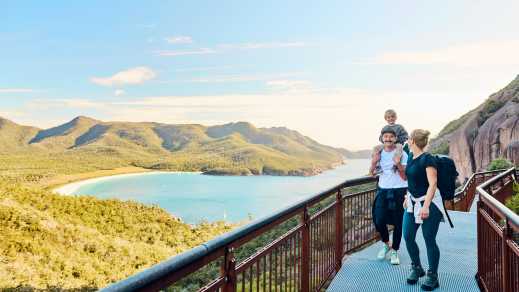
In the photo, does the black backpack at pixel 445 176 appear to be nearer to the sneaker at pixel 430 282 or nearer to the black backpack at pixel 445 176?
the black backpack at pixel 445 176

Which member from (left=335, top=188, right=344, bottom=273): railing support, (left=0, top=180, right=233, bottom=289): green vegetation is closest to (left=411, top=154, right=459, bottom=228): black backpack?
(left=335, top=188, right=344, bottom=273): railing support

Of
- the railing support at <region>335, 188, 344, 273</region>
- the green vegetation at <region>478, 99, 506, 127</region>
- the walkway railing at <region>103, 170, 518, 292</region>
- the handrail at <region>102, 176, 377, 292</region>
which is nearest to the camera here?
the handrail at <region>102, 176, 377, 292</region>

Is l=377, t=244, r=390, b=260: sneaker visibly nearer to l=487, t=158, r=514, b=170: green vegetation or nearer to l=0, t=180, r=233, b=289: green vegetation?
l=0, t=180, r=233, b=289: green vegetation

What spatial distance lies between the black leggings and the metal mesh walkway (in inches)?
16.2

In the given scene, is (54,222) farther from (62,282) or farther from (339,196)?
(339,196)

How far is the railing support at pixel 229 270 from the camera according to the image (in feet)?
7.98

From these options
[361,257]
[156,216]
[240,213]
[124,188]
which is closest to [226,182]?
[124,188]

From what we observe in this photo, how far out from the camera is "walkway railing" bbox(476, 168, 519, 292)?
3.44 m

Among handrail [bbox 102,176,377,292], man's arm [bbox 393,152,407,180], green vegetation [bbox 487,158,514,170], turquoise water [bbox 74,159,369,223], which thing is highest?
man's arm [bbox 393,152,407,180]

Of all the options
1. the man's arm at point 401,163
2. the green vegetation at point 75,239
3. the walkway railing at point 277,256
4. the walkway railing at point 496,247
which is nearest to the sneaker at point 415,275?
the walkway railing at point 496,247

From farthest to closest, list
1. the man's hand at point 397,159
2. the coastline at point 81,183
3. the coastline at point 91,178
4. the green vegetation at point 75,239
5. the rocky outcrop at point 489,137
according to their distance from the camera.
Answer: the coastline at point 91,178 → the coastline at point 81,183 → the rocky outcrop at point 489,137 → the green vegetation at point 75,239 → the man's hand at point 397,159

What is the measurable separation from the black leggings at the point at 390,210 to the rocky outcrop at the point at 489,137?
21073 mm

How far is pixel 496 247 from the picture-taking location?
4.21 m

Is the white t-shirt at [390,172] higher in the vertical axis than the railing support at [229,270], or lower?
higher
